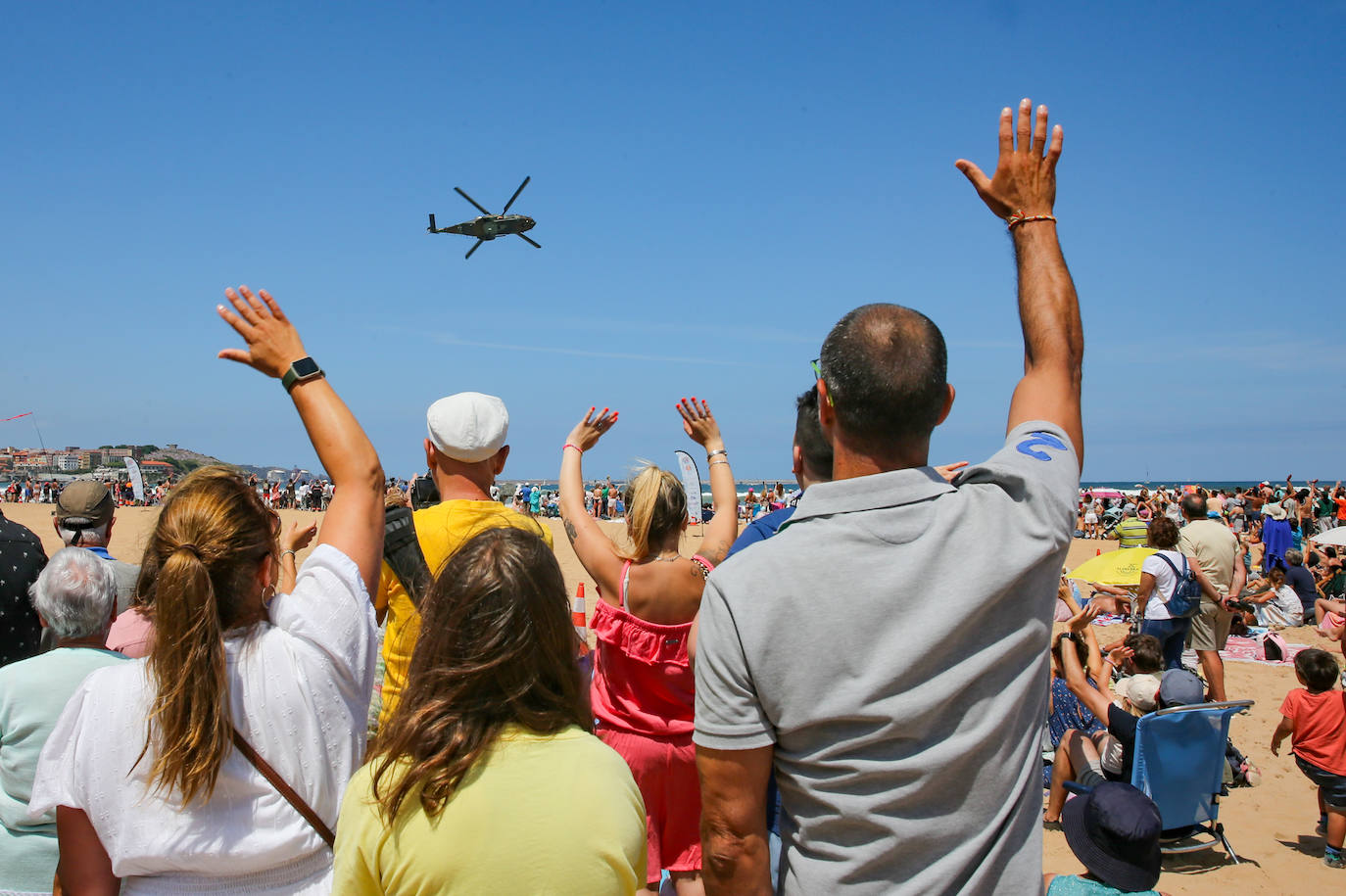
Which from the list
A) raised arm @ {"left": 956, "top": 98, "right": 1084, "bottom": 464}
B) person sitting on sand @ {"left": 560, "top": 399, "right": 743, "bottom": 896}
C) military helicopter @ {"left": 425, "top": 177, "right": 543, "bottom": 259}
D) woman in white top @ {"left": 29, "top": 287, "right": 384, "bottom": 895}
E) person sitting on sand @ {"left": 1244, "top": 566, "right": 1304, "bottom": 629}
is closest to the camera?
woman in white top @ {"left": 29, "top": 287, "right": 384, "bottom": 895}

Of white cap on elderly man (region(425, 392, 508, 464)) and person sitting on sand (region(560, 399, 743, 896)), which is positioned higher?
white cap on elderly man (region(425, 392, 508, 464))

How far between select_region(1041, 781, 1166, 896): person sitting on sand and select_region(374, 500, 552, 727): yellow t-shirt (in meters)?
2.20

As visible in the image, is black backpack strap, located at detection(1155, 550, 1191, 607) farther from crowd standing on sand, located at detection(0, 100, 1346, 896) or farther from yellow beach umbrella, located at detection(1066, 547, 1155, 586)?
crowd standing on sand, located at detection(0, 100, 1346, 896)

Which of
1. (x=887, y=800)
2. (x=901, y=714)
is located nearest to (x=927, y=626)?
(x=901, y=714)

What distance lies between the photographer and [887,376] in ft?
5.45

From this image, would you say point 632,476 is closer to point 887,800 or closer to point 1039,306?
point 1039,306

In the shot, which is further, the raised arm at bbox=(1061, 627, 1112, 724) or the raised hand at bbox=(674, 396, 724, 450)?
the raised arm at bbox=(1061, 627, 1112, 724)

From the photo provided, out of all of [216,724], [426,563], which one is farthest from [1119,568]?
[216,724]

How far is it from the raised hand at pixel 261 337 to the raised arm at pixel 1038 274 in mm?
1710

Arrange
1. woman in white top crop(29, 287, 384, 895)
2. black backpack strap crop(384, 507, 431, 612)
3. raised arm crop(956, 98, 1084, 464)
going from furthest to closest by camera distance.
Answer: black backpack strap crop(384, 507, 431, 612)
raised arm crop(956, 98, 1084, 464)
woman in white top crop(29, 287, 384, 895)

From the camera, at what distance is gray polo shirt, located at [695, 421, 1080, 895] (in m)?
1.54

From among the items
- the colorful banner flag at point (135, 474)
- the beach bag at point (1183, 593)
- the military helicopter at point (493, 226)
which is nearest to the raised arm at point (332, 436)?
the beach bag at point (1183, 593)

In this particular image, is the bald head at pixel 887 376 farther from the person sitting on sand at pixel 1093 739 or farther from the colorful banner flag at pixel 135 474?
the colorful banner flag at pixel 135 474

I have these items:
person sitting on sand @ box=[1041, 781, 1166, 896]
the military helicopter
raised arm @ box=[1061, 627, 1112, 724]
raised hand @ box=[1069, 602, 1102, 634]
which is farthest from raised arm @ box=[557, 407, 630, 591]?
the military helicopter
